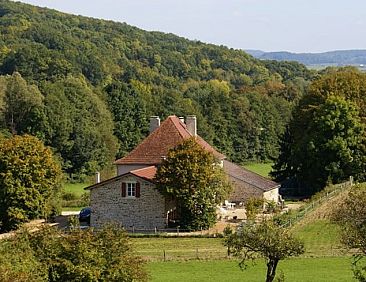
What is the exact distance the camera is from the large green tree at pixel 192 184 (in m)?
41.8

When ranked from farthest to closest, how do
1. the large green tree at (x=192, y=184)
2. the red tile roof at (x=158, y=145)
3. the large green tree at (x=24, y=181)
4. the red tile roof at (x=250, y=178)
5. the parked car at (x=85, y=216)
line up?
the red tile roof at (x=250, y=178)
the red tile roof at (x=158, y=145)
the parked car at (x=85, y=216)
the large green tree at (x=24, y=181)
the large green tree at (x=192, y=184)

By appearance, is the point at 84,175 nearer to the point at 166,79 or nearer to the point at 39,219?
the point at 39,219

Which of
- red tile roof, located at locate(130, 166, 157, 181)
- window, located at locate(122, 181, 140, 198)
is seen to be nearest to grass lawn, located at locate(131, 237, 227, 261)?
window, located at locate(122, 181, 140, 198)

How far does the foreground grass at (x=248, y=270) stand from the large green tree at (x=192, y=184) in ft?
30.2

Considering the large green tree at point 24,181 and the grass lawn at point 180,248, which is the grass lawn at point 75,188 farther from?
the grass lawn at point 180,248

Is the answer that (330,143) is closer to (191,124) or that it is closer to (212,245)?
(191,124)

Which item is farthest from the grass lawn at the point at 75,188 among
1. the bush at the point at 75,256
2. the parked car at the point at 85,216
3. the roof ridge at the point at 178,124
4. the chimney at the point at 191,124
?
the bush at the point at 75,256

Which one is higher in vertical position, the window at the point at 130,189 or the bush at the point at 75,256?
the window at the point at 130,189

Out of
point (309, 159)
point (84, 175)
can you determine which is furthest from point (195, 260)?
point (84, 175)

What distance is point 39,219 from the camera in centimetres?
4516

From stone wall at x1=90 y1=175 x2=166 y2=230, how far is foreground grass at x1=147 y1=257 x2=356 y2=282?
1038 centimetres

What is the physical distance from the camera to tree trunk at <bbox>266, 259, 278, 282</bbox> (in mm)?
25703

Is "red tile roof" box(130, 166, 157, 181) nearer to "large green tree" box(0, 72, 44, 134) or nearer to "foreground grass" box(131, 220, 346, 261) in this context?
"foreground grass" box(131, 220, 346, 261)

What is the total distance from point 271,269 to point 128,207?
17.6 meters
